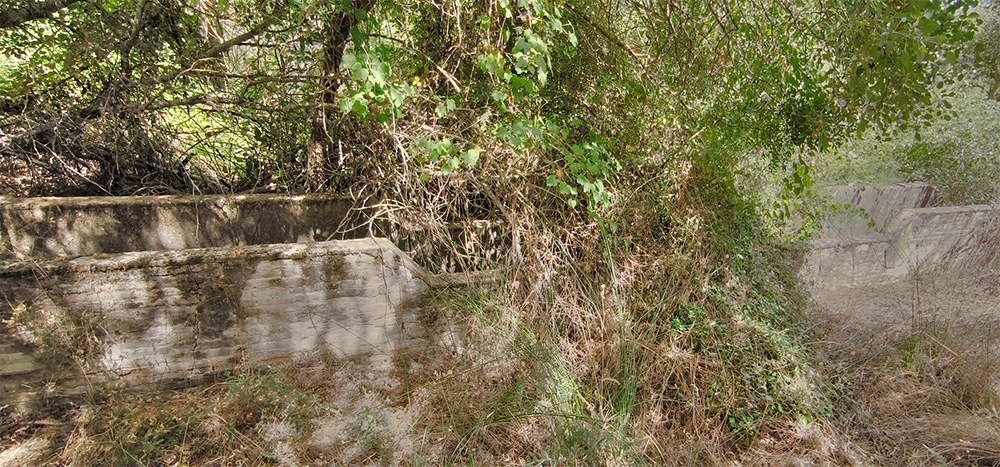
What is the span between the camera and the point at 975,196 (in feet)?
20.9

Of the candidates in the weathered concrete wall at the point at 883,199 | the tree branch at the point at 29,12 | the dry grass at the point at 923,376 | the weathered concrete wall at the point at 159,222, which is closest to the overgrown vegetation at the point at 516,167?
the tree branch at the point at 29,12

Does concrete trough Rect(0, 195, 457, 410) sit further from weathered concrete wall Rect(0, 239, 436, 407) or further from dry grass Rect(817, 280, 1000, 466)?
dry grass Rect(817, 280, 1000, 466)

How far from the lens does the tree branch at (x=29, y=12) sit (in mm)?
2900

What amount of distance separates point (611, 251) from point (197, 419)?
2869mm

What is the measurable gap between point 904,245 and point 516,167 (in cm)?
577

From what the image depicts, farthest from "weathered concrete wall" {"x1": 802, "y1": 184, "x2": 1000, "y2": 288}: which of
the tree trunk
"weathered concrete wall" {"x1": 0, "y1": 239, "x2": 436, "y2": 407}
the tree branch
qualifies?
the tree branch

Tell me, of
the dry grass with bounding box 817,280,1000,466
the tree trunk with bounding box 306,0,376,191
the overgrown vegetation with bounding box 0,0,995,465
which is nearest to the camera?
the overgrown vegetation with bounding box 0,0,995,465

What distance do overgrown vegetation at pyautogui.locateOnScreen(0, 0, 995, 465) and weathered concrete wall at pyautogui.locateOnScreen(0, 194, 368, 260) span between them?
33cm

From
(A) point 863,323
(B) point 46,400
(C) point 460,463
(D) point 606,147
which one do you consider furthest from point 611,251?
(B) point 46,400

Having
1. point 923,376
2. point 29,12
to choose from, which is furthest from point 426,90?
point 923,376

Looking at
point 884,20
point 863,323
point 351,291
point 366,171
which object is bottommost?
point 863,323

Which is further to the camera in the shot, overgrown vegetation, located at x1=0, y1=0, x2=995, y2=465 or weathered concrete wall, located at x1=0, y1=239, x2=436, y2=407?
overgrown vegetation, located at x1=0, y1=0, x2=995, y2=465

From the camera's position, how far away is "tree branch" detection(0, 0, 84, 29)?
290 cm

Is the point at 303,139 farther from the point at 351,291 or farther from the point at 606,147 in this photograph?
the point at 606,147
